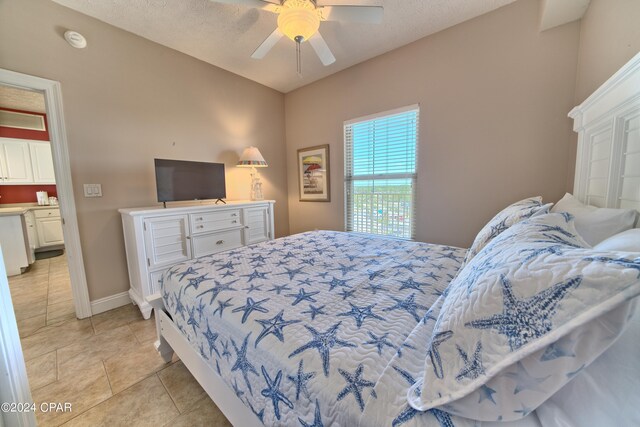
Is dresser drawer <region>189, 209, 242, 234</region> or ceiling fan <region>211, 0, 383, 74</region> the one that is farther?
dresser drawer <region>189, 209, 242, 234</region>

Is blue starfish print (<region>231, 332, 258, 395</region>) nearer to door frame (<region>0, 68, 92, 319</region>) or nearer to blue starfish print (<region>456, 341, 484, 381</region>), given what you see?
blue starfish print (<region>456, 341, 484, 381</region>)

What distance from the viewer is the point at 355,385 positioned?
24.4 inches

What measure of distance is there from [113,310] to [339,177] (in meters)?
2.89

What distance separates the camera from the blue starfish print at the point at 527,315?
1.43 ft

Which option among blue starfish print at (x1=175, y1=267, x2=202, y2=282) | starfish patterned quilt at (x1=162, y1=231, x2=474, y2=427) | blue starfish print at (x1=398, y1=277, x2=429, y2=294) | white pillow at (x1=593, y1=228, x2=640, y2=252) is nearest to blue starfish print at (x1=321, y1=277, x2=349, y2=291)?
starfish patterned quilt at (x1=162, y1=231, x2=474, y2=427)

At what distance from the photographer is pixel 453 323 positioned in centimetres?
56

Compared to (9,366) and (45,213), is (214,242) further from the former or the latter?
(45,213)

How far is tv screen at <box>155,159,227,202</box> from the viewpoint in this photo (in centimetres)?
238

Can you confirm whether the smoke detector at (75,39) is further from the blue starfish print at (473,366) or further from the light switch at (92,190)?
the blue starfish print at (473,366)

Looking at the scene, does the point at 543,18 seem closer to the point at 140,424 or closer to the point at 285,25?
the point at 285,25

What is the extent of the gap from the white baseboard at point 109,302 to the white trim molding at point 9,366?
1.89 metres

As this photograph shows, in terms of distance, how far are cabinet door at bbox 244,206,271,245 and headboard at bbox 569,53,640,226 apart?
2949 mm

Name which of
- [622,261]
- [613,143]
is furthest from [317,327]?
[613,143]

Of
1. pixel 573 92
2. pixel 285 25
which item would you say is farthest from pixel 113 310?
pixel 573 92
